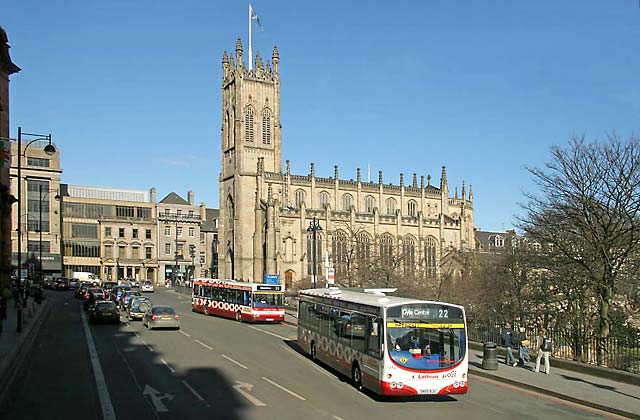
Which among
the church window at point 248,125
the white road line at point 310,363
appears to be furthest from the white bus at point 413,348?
the church window at point 248,125

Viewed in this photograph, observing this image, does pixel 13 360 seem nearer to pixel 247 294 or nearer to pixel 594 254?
pixel 247 294

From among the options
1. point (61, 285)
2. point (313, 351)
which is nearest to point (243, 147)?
point (61, 285)

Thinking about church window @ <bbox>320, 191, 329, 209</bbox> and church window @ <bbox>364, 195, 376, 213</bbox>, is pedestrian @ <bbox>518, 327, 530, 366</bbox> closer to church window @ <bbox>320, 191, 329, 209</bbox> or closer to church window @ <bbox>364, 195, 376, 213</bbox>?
church window @ <bbox>320, 191, 329, 209</bbox>

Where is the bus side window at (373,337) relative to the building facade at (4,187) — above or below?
below

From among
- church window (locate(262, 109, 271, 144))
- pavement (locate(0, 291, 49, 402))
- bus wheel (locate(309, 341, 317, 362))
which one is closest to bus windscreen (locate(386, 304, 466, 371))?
bus wheel (locate(309, 341, 317, 362))

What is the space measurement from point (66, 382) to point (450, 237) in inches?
3129

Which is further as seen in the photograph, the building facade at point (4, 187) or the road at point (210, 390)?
the building facade at point (4, 187)

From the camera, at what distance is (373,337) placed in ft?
52.6

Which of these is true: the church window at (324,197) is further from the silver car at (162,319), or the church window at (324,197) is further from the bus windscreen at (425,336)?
the bus windscreen at (425,336)

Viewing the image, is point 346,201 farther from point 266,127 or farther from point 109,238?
point 109,238

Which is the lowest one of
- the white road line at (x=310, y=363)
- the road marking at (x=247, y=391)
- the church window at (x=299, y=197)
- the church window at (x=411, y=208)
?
the white road line at (x=310, y=363)

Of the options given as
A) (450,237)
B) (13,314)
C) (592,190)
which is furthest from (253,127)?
(592,190)

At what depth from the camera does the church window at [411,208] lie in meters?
95.5

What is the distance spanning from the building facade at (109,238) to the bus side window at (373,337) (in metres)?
95.4
